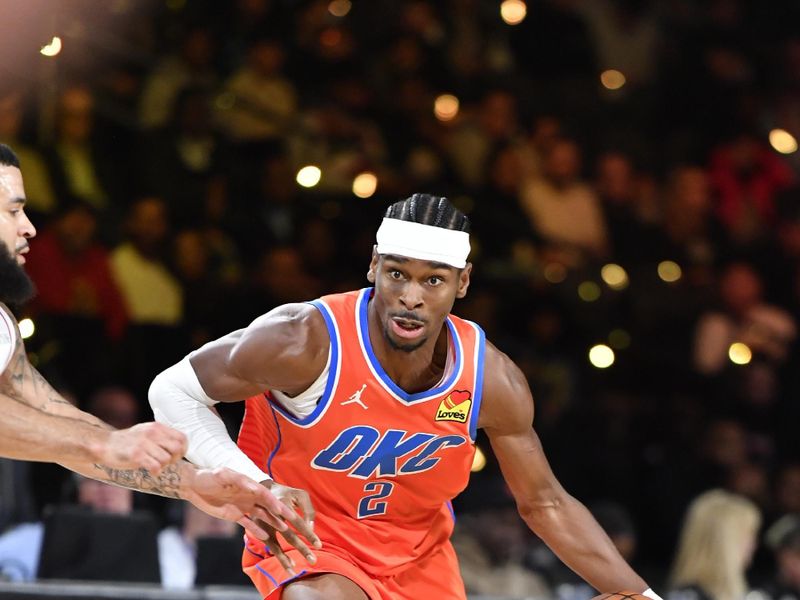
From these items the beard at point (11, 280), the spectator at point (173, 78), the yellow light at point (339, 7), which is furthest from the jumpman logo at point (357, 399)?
the yellow light at point (339, 7)

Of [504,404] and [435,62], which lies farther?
[435,62]

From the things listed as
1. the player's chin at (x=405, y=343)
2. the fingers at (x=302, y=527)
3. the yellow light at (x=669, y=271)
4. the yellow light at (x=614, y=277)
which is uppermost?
the yellow light at (x=669, y=271)

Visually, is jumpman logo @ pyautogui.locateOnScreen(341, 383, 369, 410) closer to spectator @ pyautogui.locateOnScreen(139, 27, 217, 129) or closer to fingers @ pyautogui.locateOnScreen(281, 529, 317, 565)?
fingers @ pyautogui.locateOnScreen(281, 529, 317, 565)

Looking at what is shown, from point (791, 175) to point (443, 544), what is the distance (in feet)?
19.7

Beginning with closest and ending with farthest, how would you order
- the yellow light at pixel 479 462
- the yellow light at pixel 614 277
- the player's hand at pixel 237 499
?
the player's hand at pixel 237 499 < the yellow light at pixel 479 462 < the yellow light at pixel 614 277

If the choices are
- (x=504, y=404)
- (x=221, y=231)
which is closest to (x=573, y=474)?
(x=221, y=231)

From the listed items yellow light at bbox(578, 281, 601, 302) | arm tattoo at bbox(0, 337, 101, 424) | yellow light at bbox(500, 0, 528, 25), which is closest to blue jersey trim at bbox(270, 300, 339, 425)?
arm tattoo at bbox(0, 337, 101, 424)

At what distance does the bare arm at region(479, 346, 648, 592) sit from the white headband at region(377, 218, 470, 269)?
0.35 meters

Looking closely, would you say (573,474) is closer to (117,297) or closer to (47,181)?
(117,297)

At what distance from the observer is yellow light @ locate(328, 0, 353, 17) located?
32.4ft

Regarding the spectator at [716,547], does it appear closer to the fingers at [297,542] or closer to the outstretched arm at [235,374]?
the outstretched arm at [235,374]

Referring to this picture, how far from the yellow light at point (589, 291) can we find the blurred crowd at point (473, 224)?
0.04 meters

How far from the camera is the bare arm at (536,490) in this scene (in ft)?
14.8

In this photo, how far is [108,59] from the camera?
8.62 m
